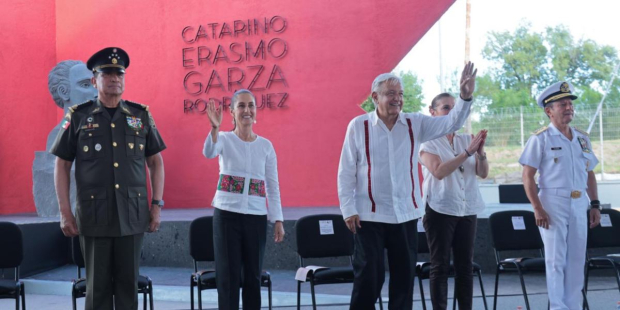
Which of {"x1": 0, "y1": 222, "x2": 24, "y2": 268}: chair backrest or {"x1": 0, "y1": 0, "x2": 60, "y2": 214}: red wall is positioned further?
{"x1": 0, "y1": 0, "x2": 60, "y2": 214}: red wall

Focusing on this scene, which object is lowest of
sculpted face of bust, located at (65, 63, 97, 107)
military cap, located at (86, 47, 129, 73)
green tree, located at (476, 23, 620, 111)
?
military cap, located at (86, 47, 129, 73)

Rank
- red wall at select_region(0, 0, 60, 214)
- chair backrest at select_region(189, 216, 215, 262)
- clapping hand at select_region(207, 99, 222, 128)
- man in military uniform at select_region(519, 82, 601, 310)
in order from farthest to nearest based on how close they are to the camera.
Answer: red wall at select_region(0, 0, 60, 214), chair backrest at select_region(189, 216, 215, 262), man in military uniform at select_region(519, 82, 601, 310), clapping hand at select_region(207, 99, 222, 128)

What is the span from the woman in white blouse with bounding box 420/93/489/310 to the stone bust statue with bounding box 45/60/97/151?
4539mm

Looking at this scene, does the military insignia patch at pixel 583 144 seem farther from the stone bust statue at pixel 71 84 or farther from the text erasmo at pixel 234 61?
A: the stone bust statue at pixel 71 84

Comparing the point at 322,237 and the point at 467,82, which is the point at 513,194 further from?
the point at 467,82

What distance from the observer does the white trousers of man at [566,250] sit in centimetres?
337

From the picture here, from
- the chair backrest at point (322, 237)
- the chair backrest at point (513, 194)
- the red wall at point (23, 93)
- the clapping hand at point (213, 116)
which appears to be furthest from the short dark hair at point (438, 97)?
the red wall at point (23, 93)

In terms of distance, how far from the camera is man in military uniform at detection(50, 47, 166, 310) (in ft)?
8.69

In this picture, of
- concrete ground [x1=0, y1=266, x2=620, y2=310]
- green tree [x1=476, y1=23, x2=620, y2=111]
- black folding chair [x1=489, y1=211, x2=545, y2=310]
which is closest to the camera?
black folding chair [x1=489, y1=211, x2=545, y2=310]

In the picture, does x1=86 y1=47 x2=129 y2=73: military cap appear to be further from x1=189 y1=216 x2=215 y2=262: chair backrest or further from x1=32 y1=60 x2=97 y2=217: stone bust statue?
x1=32 y1=60 x2=97 y2=217: stone bust statue

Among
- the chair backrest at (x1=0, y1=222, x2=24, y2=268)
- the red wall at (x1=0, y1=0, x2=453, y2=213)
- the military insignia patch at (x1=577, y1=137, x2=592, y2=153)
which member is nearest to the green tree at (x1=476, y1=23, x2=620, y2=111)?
the red wall at (x1=0, y1=0, x2=453, y2=213)

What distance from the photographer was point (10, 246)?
3.47 meters

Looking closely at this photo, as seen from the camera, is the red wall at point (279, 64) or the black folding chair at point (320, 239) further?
the red wall at point (279, 64)

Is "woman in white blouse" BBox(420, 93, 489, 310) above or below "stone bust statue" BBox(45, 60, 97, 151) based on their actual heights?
below
